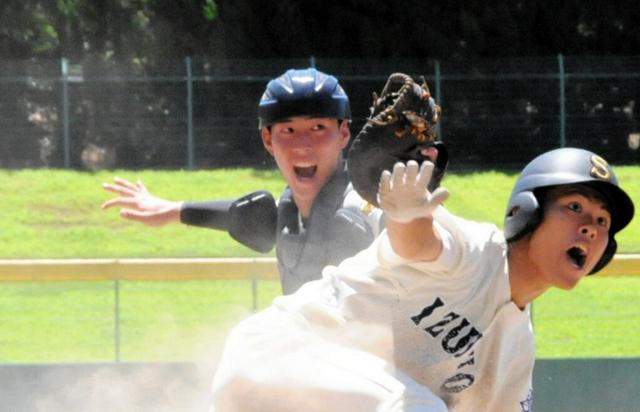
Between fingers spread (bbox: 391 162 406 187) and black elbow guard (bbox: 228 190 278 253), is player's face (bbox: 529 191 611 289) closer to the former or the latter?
fingers spread (bbox: 391 162 406 187)

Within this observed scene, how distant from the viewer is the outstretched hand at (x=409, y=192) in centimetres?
380

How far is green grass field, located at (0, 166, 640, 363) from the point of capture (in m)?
10.2

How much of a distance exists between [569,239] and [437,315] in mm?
469

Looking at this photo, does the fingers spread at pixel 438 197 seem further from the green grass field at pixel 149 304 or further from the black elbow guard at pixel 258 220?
the green grass field at pixel 149 304

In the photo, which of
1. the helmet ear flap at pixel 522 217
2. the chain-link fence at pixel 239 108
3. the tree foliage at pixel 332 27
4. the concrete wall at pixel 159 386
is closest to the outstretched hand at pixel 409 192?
the helmet ear flap at pixel 522 217

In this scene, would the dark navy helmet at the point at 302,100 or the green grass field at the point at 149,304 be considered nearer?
the dark navy helmet at the point at 302,100

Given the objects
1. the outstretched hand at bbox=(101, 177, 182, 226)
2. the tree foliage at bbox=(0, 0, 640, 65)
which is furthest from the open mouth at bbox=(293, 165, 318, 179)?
the tree foliage at bbox=(0, 0, 640, 65)

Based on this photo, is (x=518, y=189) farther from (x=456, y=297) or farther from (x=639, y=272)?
(x=639, y=272)

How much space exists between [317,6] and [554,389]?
1682cm

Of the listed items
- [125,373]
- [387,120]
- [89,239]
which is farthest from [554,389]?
[89,239]

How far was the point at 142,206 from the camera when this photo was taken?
6211 mm

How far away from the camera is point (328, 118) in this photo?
5.54 meters

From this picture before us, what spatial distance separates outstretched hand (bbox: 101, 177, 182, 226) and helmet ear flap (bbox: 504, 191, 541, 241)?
6.59ft

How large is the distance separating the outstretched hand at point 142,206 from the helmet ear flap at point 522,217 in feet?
6.59
